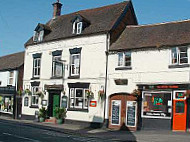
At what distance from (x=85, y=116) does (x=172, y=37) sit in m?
8.85

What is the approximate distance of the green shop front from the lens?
1167 inches

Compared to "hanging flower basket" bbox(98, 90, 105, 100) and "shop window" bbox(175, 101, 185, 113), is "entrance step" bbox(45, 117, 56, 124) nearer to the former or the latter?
"hanging flower basket" bbox(98, 90, 105, 100)

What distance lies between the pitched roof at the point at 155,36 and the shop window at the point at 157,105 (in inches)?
134

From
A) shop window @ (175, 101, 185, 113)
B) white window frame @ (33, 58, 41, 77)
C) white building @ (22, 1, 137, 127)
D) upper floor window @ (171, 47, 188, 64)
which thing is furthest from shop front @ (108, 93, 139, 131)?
white window frame @ (33, 58, 41, 77)

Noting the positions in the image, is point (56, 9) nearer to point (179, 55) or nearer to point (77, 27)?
point (77, 27)

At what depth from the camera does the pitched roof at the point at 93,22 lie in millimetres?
23192

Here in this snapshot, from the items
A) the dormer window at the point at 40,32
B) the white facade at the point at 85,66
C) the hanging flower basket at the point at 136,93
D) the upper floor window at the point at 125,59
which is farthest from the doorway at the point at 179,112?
the dormer window at the point at 40,32

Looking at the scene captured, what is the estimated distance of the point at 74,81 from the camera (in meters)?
23.6

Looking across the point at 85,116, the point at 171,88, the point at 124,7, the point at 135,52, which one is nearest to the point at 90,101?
the point at 85,116

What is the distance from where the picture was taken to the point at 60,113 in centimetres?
2362

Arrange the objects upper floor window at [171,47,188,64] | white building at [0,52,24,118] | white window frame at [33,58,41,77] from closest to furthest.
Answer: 1. upper floor window at [171,47,188,64]
2. white window frame at [33,58,41,77]
3. white building at [0,52,24,118]

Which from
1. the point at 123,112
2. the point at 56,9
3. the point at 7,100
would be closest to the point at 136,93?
the point at 123,112

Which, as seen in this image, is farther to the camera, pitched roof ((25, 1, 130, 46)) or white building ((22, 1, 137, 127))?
pitched roof ((25, 1, 130, 46))

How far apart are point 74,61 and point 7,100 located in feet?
35.8
